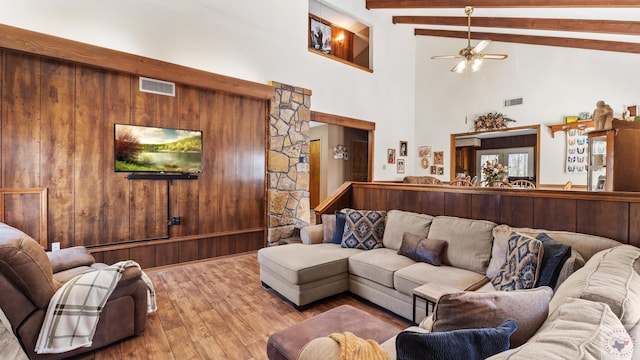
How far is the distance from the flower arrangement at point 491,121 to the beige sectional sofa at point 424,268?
184 inches

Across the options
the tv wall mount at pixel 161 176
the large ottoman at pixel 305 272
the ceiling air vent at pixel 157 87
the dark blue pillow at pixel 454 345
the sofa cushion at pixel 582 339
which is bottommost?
the large ottoman at pixel 305 272

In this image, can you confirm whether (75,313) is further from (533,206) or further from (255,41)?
(255,41)

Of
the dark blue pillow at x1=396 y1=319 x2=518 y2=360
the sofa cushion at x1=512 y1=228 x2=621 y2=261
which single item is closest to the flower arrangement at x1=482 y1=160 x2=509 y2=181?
the sofa cushion at x1=512 y1=228 x2=621 y2=261

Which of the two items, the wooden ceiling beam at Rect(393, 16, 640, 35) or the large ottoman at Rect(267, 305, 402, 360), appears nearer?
the large ottoman at Rect(267, 305, 402, 360)

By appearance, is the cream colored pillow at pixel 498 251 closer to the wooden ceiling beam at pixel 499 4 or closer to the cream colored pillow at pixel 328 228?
the cream colored pillow at pixel 328 228

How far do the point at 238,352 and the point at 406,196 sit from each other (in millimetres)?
2561

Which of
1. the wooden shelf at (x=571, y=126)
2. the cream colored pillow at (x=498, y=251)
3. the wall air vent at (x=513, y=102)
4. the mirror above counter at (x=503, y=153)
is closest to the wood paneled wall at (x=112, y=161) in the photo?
the cream colored pillow at (x=498, y=251)

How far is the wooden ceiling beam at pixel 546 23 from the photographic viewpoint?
4.55m

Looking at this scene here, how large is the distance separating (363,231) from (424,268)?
2.95ft

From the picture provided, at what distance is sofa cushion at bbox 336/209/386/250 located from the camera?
324cm

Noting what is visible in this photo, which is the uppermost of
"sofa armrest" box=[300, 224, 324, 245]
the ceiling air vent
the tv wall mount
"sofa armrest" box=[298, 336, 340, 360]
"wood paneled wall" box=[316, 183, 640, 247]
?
the ceiling air vent

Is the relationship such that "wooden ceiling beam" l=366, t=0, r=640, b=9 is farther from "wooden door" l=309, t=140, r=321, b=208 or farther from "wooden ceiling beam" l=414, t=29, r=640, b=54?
"wooden door" l=309, t=140, r=321, b=208

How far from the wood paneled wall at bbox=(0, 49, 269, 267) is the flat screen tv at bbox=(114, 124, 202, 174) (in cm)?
9

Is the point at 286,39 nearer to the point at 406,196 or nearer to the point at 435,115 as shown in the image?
the point at 406,196
